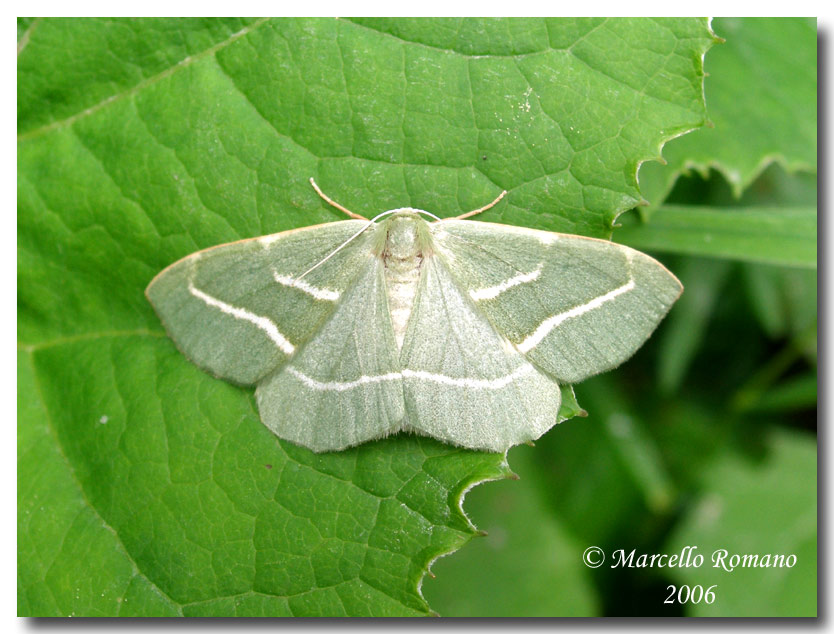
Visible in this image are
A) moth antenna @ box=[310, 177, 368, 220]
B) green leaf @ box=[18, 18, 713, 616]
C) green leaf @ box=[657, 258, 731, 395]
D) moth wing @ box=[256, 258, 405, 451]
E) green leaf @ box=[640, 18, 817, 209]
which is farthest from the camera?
green leaf @ box=[657, 258, 731, 395]

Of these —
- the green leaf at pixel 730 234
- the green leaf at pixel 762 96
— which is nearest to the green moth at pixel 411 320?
the green leaf at pixel 730 234

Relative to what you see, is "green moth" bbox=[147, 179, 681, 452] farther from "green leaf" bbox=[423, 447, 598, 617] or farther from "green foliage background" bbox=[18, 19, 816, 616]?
"green leaf" bbox=[423, 447, 598, 617]

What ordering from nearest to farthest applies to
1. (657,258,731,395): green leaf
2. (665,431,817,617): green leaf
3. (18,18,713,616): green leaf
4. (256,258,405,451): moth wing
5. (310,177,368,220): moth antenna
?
(18,18,713,616): green leaf < (256,258,405,451): moth wing < (310,177,368,220): moth antenna < (665,431,817,617): green leaf < (657,258,731,395): green leaf

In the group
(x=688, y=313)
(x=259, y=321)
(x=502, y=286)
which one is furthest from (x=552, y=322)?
(x=688, y=313)

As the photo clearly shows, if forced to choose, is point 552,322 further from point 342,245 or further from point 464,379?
point 342,245

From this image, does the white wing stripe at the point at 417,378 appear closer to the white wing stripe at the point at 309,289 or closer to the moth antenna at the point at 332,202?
the white wing stripe at the point at 309,289

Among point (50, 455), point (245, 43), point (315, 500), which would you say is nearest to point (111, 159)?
point (245, 43)

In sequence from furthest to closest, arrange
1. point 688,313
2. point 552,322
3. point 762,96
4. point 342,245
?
point 688,313 < point 762,96 < point 342,245 < point 552,322

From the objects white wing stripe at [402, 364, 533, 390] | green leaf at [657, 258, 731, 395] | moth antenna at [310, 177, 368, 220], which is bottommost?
green leaf at [657, 258, 731, 395]

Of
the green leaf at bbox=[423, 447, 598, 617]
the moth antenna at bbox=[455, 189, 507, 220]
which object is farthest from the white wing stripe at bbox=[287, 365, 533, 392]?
the green leaf at bbox=[423, 447, 598, 617]
